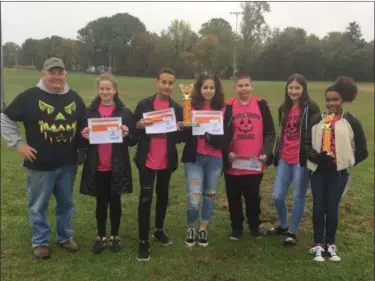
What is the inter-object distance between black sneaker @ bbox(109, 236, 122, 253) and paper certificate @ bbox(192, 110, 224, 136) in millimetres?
1669

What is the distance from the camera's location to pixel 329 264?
493cm

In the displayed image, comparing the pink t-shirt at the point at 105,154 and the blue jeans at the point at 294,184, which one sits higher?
the pink t-shirt at the point at 105,154

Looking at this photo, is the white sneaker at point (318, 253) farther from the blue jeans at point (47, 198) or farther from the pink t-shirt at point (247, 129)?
the blue jeans at point (47, 198)

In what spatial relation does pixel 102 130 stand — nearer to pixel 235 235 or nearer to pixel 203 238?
pixel 203 238

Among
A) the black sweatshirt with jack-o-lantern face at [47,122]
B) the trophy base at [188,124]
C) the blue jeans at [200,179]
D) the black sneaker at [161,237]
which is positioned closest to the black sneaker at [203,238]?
the blue jeans at [200,179]

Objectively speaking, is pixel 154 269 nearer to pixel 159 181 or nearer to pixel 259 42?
pixel 159 181

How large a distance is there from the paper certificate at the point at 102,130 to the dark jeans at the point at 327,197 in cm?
236

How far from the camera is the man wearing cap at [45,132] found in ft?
15.1

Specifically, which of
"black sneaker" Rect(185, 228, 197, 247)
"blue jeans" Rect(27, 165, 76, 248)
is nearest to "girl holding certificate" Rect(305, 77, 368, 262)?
"black sneaker" Rect(185, 228, 197, 247)

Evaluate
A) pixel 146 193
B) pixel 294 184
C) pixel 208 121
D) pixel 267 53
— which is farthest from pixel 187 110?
pixel 267 53

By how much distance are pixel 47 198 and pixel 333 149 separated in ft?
10.9

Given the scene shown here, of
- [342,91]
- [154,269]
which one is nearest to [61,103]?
[154,269]

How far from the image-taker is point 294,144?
5.21 m

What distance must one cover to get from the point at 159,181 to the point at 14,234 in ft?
7.30
